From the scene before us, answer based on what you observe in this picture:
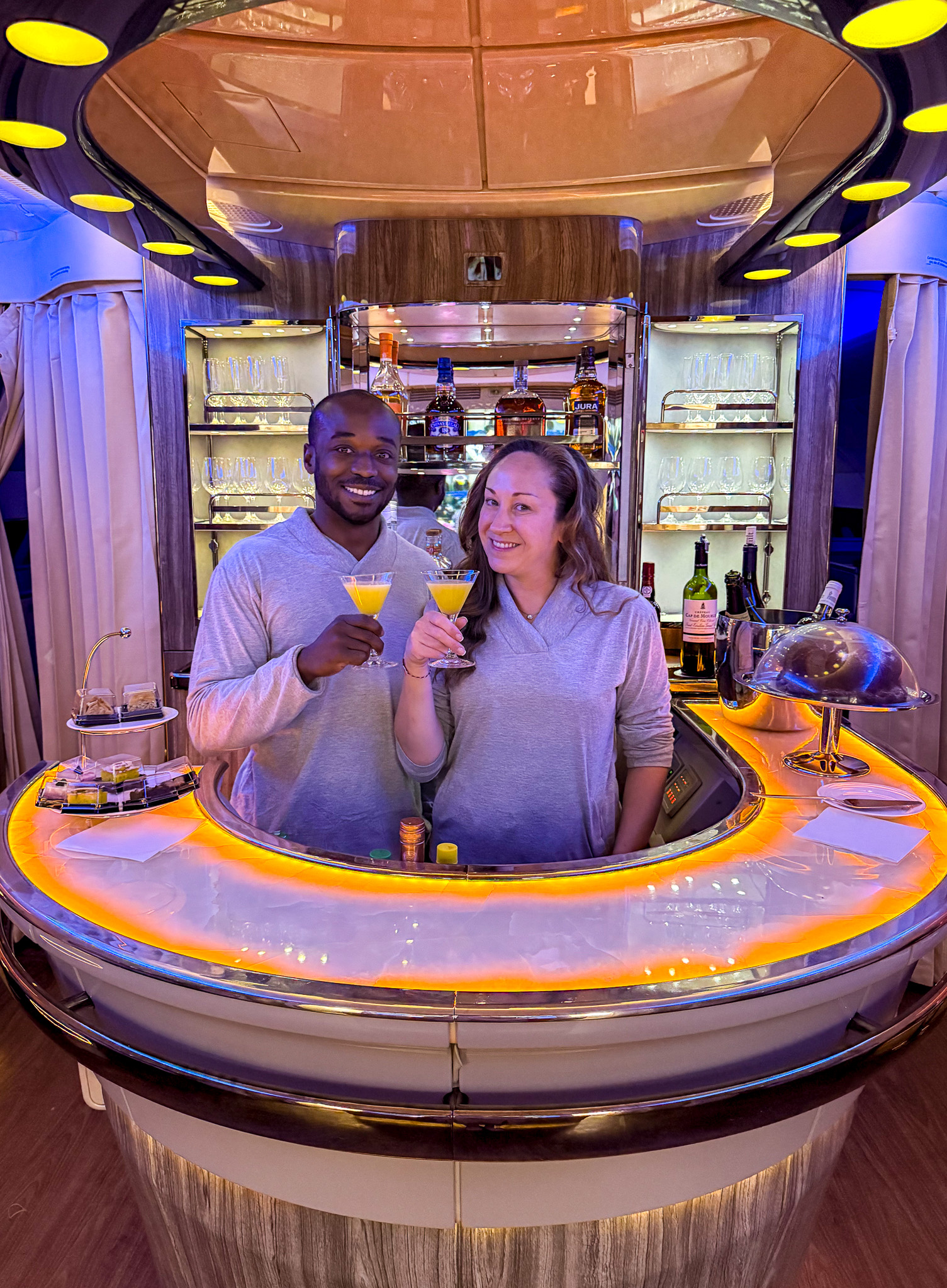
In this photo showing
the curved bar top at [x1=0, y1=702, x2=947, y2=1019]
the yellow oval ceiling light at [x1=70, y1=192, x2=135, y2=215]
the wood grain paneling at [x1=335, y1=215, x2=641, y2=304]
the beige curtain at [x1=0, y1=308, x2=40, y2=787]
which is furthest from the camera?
the beige curtain at [x1=0, y1=308, x2=40, y2=787]

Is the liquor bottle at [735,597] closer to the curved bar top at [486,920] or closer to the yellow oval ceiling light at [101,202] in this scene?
the curved bar top at [486,920]

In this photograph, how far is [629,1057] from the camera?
1.28 m

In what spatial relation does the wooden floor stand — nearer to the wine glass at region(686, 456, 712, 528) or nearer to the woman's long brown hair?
Result: the woman's long brown hair

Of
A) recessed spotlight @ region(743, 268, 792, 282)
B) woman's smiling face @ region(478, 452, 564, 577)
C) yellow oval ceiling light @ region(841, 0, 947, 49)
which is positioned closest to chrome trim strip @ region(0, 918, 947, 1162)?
woman's smiling face @ region(478, 452, 564, 577)

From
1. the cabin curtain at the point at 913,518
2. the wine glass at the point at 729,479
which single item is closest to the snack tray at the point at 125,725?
the wine glass at the point at 729,479

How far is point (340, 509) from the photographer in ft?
7.08

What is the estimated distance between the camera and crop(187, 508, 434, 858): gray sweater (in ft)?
6.75

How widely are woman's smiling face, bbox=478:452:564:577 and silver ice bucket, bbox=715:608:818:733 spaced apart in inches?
27.9

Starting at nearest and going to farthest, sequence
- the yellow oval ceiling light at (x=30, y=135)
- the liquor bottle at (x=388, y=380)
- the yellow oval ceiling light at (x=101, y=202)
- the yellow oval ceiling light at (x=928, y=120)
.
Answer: the yellow oval ceiling light at (x=928, y=120), the yellow oval ceiling light at (x=30, y=135), the yellow oval ceiling light at (x=101, y=202), the liquor bottle at (x=388, y=380)

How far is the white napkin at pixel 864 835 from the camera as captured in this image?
1660 millimetres

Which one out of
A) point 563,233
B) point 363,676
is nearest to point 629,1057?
point 363,676

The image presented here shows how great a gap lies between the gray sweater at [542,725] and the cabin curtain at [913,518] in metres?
2.51

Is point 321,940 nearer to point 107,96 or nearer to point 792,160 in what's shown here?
point 107,96

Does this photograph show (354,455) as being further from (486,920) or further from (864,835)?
(864,835)
